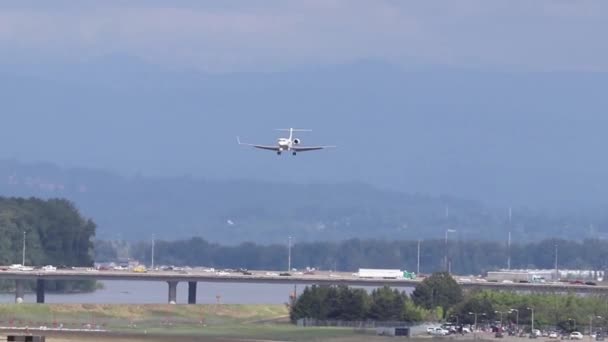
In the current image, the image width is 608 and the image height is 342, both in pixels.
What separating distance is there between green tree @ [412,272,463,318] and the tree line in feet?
6.67

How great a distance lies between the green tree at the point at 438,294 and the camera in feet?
601

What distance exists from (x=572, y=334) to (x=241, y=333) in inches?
1065

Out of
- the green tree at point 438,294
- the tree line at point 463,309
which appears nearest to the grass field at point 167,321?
the tree line at point 463,309

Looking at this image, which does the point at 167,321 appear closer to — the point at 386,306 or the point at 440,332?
the point at 386,306

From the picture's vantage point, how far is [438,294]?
606 ft

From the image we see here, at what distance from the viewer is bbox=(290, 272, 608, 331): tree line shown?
16875 cm

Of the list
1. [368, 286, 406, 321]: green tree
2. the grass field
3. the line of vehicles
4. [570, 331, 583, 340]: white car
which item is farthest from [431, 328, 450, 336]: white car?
[368, 286, 406, 321]: green tree

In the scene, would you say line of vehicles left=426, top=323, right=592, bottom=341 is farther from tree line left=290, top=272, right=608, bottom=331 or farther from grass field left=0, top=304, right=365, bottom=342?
grass field left=0, top=304, right=365, bottom=342

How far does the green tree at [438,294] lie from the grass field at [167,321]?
11.4 m

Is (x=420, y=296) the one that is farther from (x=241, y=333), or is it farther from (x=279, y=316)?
(x=241, y=333)

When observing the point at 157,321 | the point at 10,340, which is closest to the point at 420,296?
the point at 157,321

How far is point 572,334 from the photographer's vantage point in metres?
161

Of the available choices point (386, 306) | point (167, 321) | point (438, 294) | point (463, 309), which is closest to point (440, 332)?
point (386, 306)

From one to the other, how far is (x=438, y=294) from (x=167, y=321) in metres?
25.3
